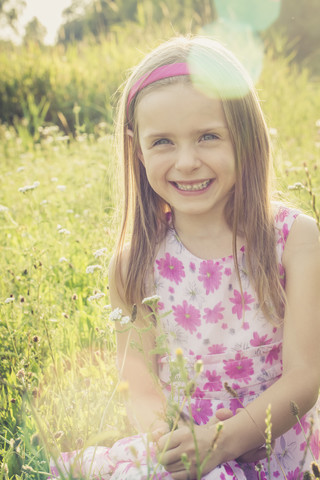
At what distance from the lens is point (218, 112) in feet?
5.13

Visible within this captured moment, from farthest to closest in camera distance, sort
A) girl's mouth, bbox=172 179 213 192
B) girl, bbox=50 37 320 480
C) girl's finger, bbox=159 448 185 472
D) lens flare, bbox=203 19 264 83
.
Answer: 1. lens flare, bbox=203 19 264 83
2. girl's mouth, bbox=172 179 213 192
3. girl, bbox=50 37 320 480
4. girl's finger, bbox=159 448 185 472

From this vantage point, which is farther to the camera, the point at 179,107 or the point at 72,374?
the point at 72,374

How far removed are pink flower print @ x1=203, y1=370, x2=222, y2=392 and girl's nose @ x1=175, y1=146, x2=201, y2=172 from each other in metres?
0.65

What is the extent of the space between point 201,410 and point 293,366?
375 millimetres

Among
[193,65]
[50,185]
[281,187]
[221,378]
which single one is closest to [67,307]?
[221,378]

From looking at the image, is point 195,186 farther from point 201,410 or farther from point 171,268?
point 201,410

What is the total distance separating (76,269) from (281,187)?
1060mm

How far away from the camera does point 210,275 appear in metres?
1.75

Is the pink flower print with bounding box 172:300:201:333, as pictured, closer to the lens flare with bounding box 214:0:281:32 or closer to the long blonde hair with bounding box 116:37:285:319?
the long blonde hair with bounding box 116:37:285:319

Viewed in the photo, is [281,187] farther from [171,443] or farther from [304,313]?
[171,443]

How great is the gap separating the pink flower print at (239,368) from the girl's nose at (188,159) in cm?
59

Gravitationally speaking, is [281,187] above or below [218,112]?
below

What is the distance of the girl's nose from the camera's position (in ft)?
5.11

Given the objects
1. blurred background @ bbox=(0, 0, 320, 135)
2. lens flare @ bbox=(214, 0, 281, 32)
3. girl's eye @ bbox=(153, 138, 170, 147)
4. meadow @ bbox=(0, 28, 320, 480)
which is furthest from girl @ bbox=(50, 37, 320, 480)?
lens flare @ bbox=(214, 0, 281, 32)
